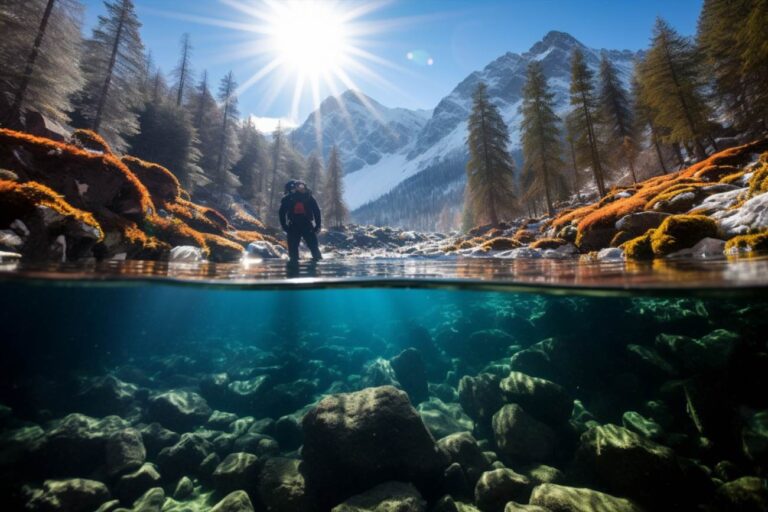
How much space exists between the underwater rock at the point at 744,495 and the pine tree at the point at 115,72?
37039mm

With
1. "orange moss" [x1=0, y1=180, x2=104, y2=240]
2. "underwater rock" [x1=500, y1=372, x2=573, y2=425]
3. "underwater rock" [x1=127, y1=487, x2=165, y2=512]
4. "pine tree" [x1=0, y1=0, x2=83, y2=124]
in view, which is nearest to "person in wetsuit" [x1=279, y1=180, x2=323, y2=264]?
"orange moss" [x1=0, y1=180, x2=104, y2=240]

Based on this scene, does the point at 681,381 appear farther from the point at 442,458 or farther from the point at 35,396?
the point at 35,396

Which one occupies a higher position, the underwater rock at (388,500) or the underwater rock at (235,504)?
the underwater rock at (388,500)

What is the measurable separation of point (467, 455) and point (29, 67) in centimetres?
3151

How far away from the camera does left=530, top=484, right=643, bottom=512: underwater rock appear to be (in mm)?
5473

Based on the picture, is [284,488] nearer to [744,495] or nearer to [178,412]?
[178,412]

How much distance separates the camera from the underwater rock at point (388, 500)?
5.87 metres

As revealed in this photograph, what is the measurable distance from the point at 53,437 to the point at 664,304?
59.5ft

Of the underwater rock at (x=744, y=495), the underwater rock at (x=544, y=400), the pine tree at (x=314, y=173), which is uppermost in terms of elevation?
the pine tree at (x=314, y=173)

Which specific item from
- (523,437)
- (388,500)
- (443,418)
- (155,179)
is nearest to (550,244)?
(443,418)

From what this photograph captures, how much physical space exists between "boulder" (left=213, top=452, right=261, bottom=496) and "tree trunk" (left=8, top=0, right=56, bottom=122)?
2351 centimetres

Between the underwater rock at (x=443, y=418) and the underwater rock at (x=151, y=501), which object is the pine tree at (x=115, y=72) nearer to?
the underwater rock at (x=151, y=501)

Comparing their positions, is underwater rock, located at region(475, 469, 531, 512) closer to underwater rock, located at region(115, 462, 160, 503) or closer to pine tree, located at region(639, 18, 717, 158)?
underwater rock, located at region(115, 462, 160, 503)

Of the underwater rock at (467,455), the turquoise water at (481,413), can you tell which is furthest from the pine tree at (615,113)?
the underwater rock at (467,455)
